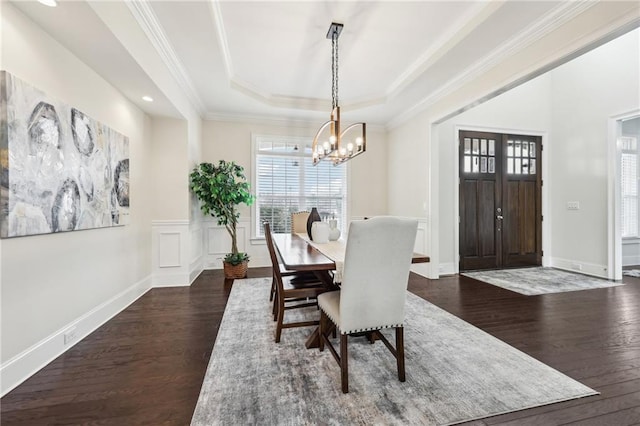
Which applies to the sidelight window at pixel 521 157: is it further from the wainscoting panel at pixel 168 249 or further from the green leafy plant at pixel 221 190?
the wainscoting panel at pixel 168 249

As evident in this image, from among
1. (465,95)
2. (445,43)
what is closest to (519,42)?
(445,43)

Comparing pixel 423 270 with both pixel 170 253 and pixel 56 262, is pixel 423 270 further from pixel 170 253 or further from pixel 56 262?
pixel 56 262

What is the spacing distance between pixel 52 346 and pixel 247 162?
366cm

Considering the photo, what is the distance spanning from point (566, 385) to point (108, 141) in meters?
4.24

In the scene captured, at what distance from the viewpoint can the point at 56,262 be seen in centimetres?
212

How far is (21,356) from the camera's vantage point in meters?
1.80

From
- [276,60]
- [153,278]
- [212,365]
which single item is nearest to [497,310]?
[212,365]

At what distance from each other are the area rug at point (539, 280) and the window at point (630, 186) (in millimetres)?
1772

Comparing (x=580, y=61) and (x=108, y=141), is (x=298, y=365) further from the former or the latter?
(x=580, y=61)

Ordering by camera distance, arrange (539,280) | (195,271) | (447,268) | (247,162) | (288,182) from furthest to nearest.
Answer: (288,182) → (247,162) → (447,268) → (195,271) → (539,280)

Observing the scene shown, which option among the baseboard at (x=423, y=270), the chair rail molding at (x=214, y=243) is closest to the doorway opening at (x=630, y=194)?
the baseboard at (x=423, y=270)

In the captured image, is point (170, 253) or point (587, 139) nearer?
point (170, 253)

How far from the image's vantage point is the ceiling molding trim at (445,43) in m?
2.43

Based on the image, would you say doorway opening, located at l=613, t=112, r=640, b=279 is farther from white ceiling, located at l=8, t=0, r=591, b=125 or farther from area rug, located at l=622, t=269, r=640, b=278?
white ceiling, located at l=8, t=0, r=591, b=125
